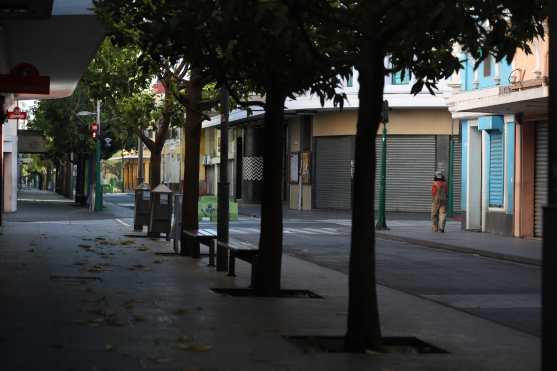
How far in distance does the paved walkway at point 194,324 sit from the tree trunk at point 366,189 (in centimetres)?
66

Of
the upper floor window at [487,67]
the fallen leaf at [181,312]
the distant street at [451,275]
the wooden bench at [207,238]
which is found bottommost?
the distant street at [451,275]

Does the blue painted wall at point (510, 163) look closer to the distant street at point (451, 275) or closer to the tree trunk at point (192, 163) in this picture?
the distant street at point (451, 275)

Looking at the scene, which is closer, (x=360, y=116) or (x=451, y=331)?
(x=360, y=116)

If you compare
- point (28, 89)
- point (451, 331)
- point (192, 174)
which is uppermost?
point (28, 89)

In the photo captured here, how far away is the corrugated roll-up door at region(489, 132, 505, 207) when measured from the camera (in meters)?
30.4

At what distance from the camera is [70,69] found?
1119 inches

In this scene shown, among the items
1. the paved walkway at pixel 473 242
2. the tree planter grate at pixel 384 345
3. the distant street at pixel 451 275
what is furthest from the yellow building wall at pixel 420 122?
the tree planter grate at pixel 384 345

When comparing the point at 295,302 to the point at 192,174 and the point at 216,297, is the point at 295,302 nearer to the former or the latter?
the point at 216,297

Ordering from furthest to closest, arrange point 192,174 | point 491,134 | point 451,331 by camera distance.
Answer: point 491,134 → point 192,174 → point 451,331

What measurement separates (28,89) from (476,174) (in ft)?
52.1

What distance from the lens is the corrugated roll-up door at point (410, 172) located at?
158 ft

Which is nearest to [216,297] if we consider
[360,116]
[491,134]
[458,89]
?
[360,116]

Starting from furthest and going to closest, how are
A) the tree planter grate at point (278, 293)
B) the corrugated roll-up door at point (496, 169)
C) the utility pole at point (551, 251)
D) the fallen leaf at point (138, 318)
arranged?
the corrugated roll-up door at point (496, 169)
the tree planter grate at point (278, 293)
the fallen leaf at point (138, 318)
the utility pole at point (551, 251)

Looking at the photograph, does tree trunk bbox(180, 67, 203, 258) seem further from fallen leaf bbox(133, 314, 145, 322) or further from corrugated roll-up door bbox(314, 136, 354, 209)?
corrugated roll-up door bbox(314, 136, 354, 209)
